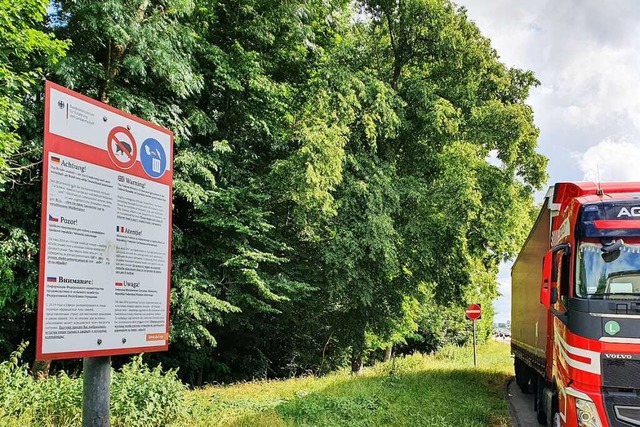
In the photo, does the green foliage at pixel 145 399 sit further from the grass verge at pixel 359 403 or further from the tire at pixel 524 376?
the tire at pixel 524 376

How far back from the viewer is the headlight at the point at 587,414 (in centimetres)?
608

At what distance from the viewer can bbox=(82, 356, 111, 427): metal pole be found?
12.8 ft

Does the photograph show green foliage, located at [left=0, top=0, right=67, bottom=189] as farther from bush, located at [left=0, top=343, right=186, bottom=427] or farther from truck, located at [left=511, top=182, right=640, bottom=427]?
truck, located at [left=511, top=182, right=640, bottom=427]

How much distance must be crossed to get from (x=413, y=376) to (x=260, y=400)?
5.56m

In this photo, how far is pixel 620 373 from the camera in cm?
607

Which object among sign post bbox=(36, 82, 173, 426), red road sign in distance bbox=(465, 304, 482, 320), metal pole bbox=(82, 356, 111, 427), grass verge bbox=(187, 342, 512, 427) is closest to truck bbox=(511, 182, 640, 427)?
grass verge bbox=(187, 342, 512, 427)

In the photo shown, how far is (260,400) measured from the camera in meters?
10.8

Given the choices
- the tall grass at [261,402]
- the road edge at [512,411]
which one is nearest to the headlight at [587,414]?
the tall grass at [261,402]

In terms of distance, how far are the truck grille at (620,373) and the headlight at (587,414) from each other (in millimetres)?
321

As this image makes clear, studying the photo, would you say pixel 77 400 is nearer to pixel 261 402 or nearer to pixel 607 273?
pixel 261 402

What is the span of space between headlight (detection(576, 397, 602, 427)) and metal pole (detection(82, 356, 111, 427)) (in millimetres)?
5445

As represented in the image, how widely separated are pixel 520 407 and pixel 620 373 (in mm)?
6876

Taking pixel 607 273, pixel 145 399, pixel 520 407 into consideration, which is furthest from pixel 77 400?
pixel 520 407

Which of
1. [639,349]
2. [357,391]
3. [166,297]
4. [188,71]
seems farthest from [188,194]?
[639,349]
